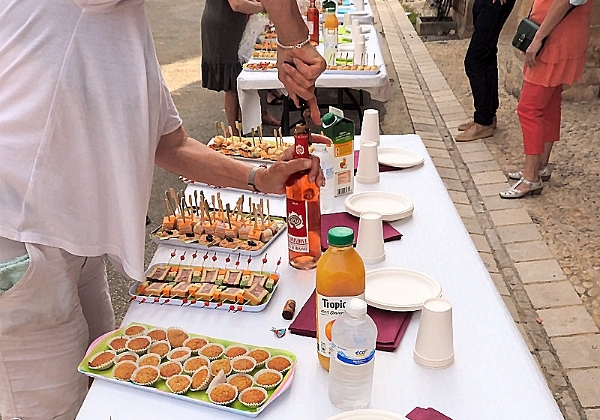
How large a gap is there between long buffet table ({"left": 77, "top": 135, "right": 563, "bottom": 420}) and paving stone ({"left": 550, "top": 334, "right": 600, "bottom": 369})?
1.27 meters

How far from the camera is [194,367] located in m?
1.25

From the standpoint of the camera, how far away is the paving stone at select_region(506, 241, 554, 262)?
3.44 metres

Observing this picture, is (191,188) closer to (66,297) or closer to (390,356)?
(66,297)

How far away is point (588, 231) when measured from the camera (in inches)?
143

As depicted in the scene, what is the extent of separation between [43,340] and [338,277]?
0.71 m

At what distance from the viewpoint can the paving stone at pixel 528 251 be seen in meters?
3.44

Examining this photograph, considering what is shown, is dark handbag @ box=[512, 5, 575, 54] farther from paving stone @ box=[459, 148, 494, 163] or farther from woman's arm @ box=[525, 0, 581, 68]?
paving stone @ box=[459, 148, 494, 163]

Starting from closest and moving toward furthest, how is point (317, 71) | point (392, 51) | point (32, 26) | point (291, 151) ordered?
A: point (32, 26)
point (317, 71)
point (291, 151)
point (392, 51)

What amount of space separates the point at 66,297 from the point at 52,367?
0.54 ft

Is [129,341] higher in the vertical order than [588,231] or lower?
higher

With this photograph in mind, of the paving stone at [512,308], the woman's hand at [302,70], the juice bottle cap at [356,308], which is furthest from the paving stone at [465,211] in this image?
the juice bottle cap at [356,308]

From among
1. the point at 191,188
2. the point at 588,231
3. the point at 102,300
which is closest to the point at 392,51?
the point at 588,231

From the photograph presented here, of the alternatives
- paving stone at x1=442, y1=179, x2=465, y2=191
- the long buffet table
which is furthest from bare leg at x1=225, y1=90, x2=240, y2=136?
the long buffet table

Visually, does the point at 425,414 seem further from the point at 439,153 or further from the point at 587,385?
the point at 439,153
